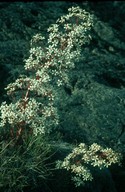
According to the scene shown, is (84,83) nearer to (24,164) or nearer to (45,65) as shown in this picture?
(45,65)

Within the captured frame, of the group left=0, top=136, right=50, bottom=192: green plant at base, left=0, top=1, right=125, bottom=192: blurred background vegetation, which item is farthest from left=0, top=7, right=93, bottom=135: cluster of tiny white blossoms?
left=0, top=1, right=125, bottom=192: blurred background vegetation

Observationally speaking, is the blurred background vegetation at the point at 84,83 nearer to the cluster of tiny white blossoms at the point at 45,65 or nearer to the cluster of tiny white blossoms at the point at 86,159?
the cluster of tiny white blossoms at the point at 86,159

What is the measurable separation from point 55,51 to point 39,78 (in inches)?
14.6

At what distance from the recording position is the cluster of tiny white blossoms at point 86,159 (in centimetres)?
529

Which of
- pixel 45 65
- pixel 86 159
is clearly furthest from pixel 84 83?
pixel 86 159

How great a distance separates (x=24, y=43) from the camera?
25.8ft

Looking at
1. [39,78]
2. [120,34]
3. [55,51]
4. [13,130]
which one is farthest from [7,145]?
[120,34]

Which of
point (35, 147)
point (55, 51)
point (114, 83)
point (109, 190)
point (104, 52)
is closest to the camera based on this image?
point (55, 51)

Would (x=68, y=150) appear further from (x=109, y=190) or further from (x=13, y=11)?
(x=13, y=11)

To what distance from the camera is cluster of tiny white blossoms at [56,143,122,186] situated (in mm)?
5289

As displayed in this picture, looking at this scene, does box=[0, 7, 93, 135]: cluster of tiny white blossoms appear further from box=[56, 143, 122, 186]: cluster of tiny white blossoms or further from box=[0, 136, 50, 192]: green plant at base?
box=[56, 143, 122, 186]: cluster of tiny white blossoms

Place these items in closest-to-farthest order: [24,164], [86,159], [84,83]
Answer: [86,159], [24,164], [84,83]

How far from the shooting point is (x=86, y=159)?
5324mm

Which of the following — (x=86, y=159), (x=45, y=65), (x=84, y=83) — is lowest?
(x=86, y=159)
